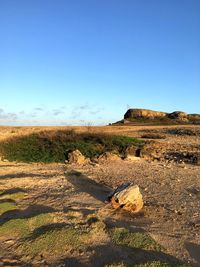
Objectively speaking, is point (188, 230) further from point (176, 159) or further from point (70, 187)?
point (176, 159)

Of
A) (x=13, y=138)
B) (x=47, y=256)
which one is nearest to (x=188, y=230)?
(x=47, y=256)

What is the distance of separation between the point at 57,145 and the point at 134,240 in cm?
Answer: 951

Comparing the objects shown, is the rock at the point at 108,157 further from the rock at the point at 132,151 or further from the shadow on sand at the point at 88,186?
the shadow on sand at the point at 88,186

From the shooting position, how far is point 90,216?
7.40 m

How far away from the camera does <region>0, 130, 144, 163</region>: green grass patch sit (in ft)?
48.7

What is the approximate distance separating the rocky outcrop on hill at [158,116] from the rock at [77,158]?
1958 centimetres

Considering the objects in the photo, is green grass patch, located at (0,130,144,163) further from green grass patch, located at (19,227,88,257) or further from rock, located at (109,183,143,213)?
green grass patch, located at (19,227,88,257)

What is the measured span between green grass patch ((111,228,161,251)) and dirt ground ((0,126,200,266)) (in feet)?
0.28

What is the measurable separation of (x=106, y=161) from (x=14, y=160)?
3.37 m

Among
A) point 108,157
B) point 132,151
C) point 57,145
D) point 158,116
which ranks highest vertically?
point 158,116

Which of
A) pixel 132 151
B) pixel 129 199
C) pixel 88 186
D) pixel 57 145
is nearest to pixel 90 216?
pixel 129 199

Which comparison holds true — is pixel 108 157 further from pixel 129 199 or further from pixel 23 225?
pixel 23 225

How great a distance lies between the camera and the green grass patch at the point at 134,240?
239 inches

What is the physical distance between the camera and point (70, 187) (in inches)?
392
